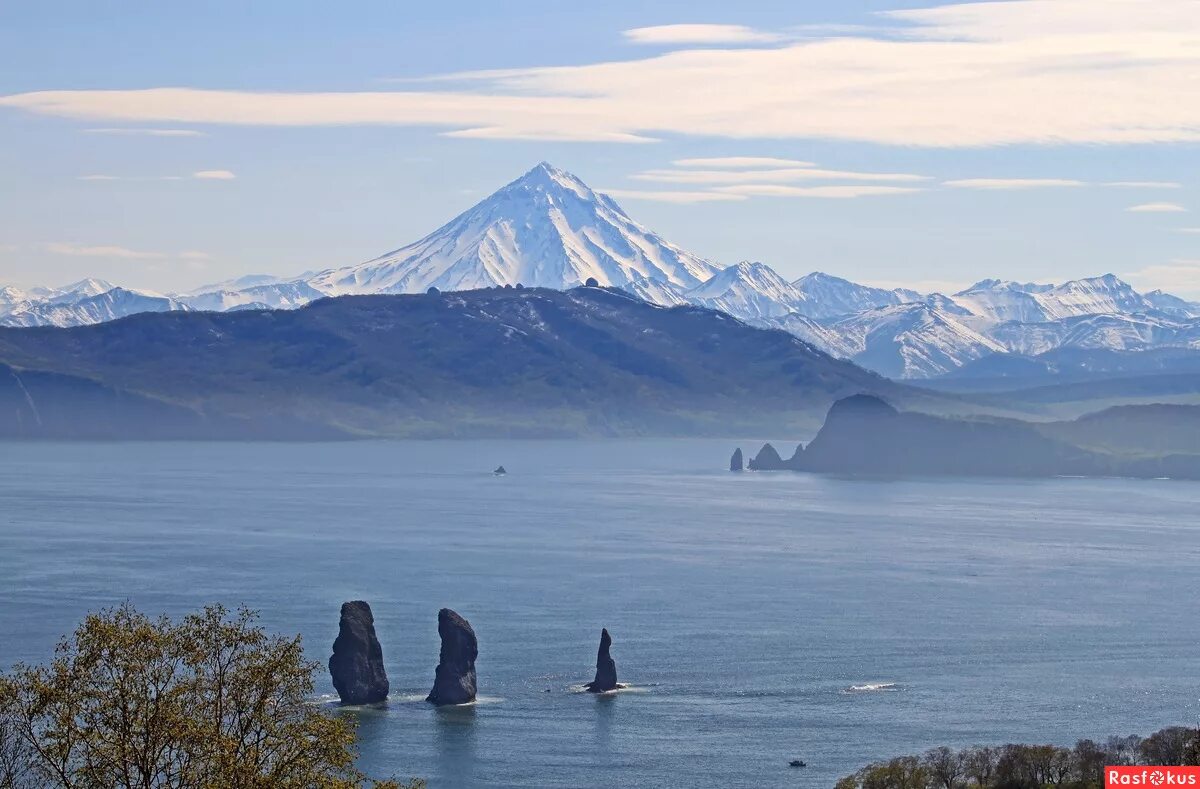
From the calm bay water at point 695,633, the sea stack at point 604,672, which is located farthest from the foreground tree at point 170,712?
the sea stack at point 604,672

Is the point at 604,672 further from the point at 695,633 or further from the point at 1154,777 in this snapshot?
the point at 1154,777

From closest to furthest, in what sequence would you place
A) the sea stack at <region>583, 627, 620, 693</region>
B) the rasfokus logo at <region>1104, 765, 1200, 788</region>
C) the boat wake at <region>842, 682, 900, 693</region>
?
1. the rasfokus logo at <region>1104, 765, 1200, 788</region>
2. the sea stack at <region>583, 627, 620, 693</region>
3. the boat wake at <region>842, 682, 900, 693</region>

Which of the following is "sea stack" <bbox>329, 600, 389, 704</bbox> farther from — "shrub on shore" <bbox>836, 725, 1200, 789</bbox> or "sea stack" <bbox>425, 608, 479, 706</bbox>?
"shrub on shore" <bbox>836, 725, 1200, 789</bbox>

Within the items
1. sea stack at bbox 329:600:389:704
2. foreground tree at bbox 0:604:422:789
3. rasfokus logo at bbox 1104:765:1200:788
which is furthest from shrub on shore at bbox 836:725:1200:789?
foreground tree at bbox 0:604:422:789

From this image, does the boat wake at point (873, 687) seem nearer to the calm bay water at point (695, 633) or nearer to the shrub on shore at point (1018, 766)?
the calm bay water at point (695, 633)

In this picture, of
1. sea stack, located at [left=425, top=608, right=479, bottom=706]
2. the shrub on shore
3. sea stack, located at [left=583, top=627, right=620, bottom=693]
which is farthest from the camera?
sea stack, located at [left=583, top=627, right=620, bottom=693]

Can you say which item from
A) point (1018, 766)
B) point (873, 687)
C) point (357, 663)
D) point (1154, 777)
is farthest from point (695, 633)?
point (1154, 777)

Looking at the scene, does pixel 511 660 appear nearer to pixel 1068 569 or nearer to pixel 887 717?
pixel 887 717
